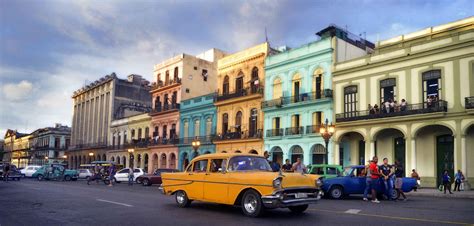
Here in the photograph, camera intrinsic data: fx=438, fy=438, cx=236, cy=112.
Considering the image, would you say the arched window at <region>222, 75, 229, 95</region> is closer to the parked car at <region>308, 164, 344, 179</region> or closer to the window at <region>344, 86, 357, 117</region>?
the window at <region>344, 86, 357, 117</region>

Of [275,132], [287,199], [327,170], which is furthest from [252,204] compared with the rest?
[275,132]

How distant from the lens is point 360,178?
18.3 metres

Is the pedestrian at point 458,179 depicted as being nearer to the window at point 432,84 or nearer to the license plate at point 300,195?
the window at point 432,84

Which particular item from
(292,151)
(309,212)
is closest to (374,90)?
(292,151)

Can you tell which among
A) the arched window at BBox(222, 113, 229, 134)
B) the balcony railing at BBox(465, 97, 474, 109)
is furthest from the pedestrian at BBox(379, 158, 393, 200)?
the arched window at BBox(222, 113, 229, 134)

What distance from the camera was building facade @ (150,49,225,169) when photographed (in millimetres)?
50656

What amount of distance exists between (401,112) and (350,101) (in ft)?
15.5

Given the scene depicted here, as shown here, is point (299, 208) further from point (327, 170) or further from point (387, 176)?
point (327, 170)

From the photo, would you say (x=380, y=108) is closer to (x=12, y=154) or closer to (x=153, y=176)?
(x=153, y=176)

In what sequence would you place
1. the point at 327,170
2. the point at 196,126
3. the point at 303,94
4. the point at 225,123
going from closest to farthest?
the point at 327,170
the point at 303,94
the point at 225,123
the point at 196,126

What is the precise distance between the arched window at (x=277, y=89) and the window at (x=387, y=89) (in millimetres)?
9689

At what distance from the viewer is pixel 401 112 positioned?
2880 centimetres

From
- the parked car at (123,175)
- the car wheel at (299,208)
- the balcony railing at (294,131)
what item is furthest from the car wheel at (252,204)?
the parked car at (123,175)

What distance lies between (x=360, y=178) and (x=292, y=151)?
18.5 m
